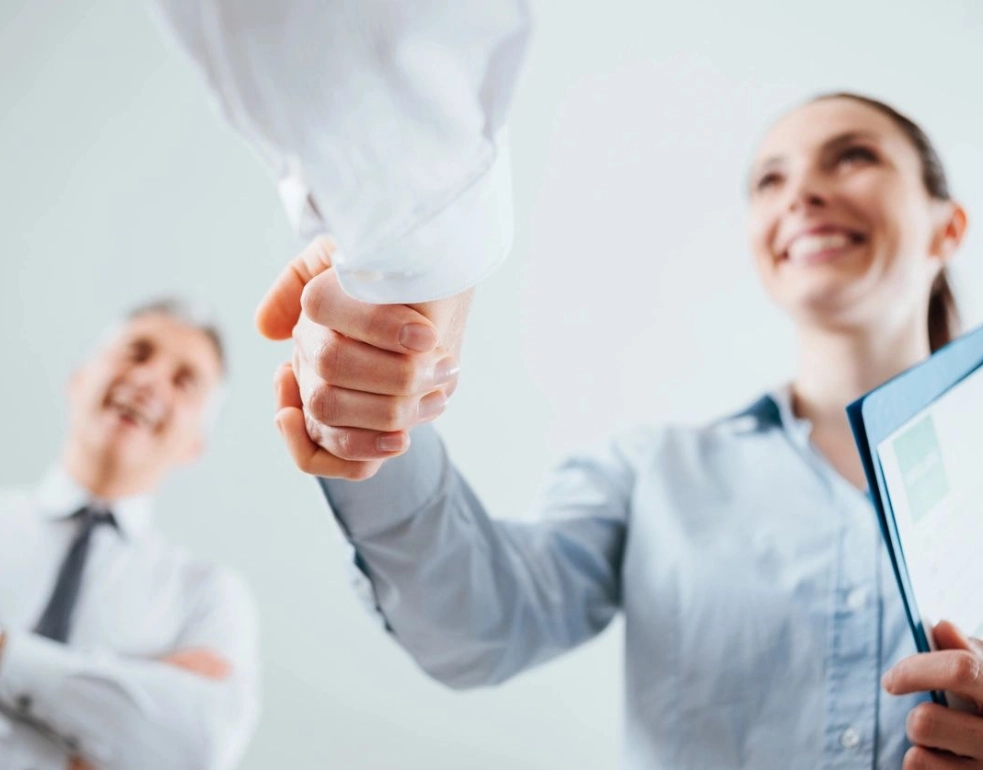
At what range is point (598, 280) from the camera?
210 centimetres

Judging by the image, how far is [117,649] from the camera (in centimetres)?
162

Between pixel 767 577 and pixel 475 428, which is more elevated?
pixel 475 428

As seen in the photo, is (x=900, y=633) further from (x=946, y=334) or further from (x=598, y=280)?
(x=598, y=280)

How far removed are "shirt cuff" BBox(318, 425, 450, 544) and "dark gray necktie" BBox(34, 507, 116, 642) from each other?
1.08 metres

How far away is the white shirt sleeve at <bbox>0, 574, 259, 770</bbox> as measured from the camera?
140cm

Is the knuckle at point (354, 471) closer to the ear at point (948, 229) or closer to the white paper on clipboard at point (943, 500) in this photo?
the white paper on clipboard at point (943, 500)

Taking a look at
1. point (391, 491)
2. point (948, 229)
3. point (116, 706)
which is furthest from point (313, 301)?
point (116, 706)

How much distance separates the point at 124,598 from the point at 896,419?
1462 mm

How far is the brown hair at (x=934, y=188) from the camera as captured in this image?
120 cm

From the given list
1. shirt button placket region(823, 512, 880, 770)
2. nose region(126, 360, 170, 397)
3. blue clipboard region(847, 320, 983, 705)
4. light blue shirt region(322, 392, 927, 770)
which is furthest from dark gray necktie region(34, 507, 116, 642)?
blue clipboard region(847, 320, 983, 705)

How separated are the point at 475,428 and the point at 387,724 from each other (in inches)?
29.2

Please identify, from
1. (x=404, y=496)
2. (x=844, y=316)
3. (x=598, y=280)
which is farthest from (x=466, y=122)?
(x=598, y=280)

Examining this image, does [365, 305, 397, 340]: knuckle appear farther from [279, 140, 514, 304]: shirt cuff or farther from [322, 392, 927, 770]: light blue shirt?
[322, 392, 927, 770]: light blue shirt

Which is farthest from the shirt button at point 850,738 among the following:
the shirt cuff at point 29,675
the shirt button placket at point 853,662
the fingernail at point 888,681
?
the shirt cuff at point 29,675
